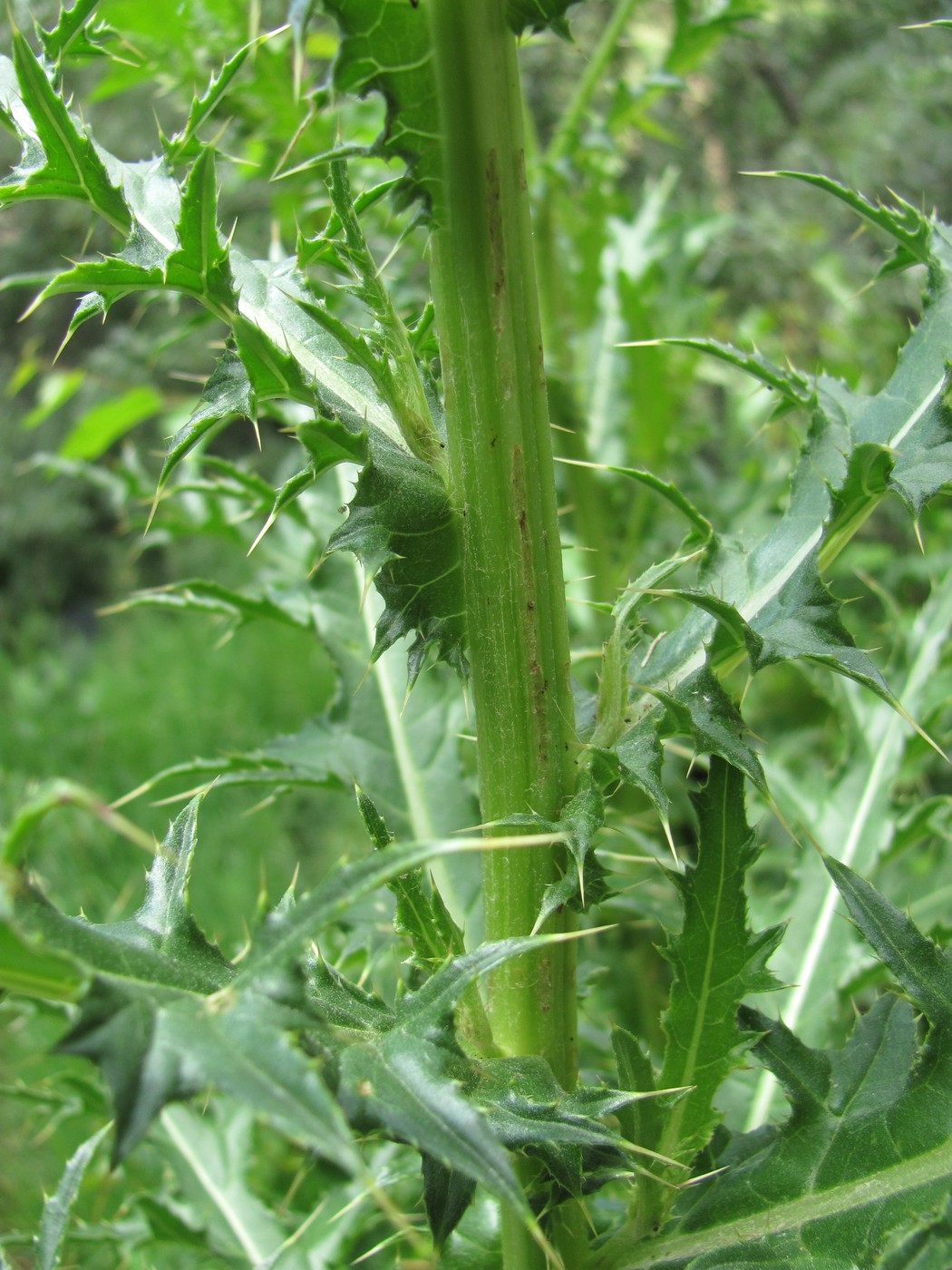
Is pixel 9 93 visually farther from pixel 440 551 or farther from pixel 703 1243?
pixel 703 1243

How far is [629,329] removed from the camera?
2475mm

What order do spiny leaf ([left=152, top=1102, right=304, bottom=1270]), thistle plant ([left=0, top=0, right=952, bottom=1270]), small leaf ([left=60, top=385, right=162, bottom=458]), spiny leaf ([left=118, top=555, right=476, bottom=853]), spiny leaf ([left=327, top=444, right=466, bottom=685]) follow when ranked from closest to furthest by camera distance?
thistle plant ([left=0, top=0, right=952, bottom=1270]) → spiny leaf ([left=327, top=444, right=466, bottom=685]) → spiny leaf ([left=118, top=555, right=476, bottom=853]) → spiny leaf ([left=152, top=1102, right=304, bottom=1270]) → small leaf ([left=60, top=385, right=162, bottom=458])

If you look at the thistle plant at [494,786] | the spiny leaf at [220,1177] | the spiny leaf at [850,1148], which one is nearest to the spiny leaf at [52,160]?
the thistle plant at [494,786]

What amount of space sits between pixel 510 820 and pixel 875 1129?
39 cm

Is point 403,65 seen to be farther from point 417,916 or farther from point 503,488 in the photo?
point 417,916

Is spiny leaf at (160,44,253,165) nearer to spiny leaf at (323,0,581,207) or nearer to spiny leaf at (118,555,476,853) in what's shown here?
spiny leaf at (323,0,581,207)

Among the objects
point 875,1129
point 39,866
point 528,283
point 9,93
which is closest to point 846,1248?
point 875,1129

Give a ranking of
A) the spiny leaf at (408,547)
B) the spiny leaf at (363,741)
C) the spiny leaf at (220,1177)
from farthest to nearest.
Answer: the spiny leaf at (220,1177), the spiny leaf at (363,741), the spiny leaf at (408,547)

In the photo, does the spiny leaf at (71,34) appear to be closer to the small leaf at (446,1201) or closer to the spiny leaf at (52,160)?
the spiny leaf at (52,160)

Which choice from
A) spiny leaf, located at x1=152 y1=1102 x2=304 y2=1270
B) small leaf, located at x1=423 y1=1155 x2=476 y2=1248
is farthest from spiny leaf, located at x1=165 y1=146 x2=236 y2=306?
spiny leaf, located at x1=152 y1=1102 x2=304 y2=1270

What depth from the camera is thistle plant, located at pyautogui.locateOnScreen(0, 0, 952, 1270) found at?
59 cm

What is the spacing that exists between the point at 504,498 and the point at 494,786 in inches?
8.7

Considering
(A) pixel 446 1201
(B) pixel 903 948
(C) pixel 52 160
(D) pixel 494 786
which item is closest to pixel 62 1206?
(A) pixel 446 1201

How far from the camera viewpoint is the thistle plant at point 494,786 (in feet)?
1.92
